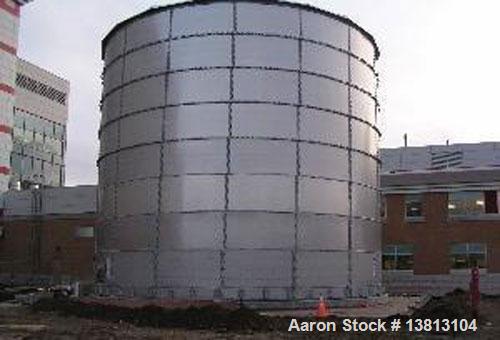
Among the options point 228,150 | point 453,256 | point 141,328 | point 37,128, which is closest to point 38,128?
point 37,128

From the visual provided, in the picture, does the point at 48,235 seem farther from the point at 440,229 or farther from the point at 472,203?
the point at 472,203

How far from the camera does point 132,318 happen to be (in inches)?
885

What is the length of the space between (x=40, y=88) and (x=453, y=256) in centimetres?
5504

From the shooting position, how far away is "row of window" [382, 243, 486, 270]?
136ft

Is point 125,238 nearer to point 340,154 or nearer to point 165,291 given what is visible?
point 165,291

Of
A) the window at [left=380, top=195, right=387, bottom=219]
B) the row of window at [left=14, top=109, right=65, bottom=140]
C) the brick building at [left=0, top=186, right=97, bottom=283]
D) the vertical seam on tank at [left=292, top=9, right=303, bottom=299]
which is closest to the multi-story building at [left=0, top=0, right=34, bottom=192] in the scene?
the brick building at [left=0, top=186, right=97, bottom=283]

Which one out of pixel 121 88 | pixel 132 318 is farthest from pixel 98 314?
pixel 121 88

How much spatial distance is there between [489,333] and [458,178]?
76.0ft

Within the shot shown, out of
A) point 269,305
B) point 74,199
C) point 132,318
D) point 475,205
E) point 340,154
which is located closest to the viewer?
point 132,318

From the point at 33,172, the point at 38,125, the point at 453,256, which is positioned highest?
the point at 38,125

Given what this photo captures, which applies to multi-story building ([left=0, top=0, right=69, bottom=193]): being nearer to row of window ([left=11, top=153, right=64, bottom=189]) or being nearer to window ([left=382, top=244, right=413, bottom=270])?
row of window ([left=11, top=153, right=64, bottom=189])

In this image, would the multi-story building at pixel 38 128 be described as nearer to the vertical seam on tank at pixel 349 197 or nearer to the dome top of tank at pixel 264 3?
the dome top of tank at pixel 264 3

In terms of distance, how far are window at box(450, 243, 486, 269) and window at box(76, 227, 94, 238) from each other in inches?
1001

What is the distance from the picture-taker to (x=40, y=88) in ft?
259
